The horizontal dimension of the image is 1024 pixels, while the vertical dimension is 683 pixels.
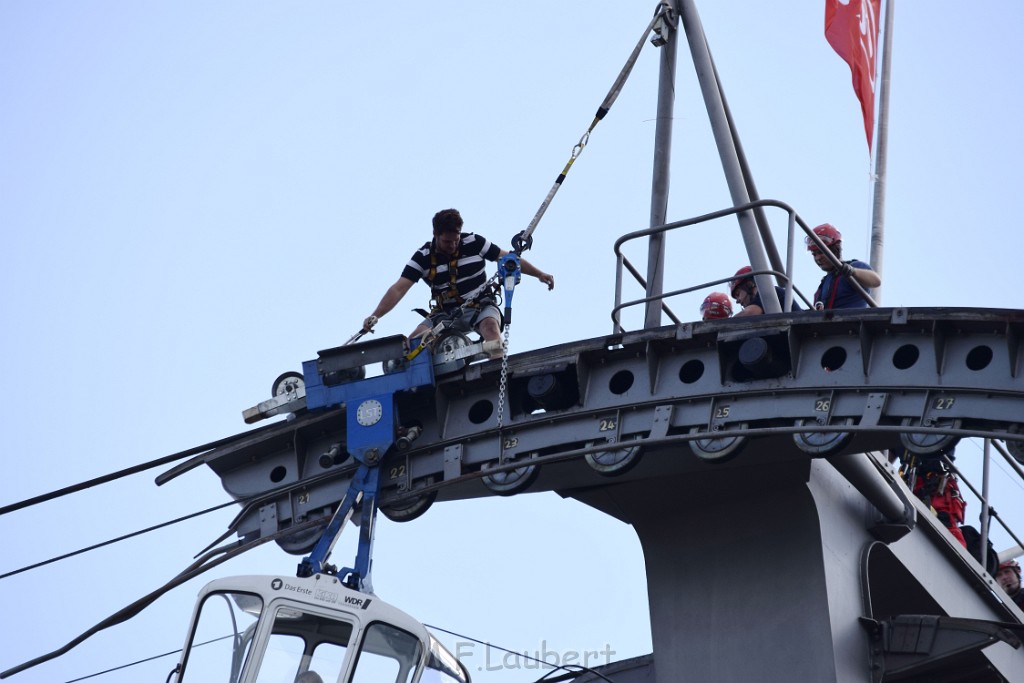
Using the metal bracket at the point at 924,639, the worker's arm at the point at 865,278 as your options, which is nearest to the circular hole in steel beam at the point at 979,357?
the worker's arm at the point at 865,278

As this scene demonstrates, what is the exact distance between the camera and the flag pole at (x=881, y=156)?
886 inches

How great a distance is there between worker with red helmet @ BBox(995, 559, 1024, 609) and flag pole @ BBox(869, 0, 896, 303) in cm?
408

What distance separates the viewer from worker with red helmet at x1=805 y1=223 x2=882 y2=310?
16562 mm

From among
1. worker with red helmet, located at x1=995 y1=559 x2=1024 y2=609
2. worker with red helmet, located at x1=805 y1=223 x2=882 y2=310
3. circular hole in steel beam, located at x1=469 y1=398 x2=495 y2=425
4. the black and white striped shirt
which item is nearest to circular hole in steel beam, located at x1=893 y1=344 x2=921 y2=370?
worker with red helmet, located at x1=805 y1=223 x2=882 y2=310

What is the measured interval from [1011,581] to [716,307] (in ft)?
21.4

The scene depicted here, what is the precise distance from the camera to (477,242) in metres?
17.2

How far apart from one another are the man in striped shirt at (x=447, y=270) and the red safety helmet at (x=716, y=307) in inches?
70.5

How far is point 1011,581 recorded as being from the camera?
21.0 metres

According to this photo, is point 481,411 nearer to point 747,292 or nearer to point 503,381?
point 503,381

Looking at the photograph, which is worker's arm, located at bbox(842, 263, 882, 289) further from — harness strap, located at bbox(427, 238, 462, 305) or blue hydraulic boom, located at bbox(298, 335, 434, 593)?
blue hydraulic boom, located at bbox(298, 335, 434, 593)

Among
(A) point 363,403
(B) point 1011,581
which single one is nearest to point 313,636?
(A) point 363,403

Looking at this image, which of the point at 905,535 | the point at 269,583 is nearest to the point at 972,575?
the point at 905,535

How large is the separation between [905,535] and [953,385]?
3862 millimetres

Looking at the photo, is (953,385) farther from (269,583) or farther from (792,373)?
(269,583)
